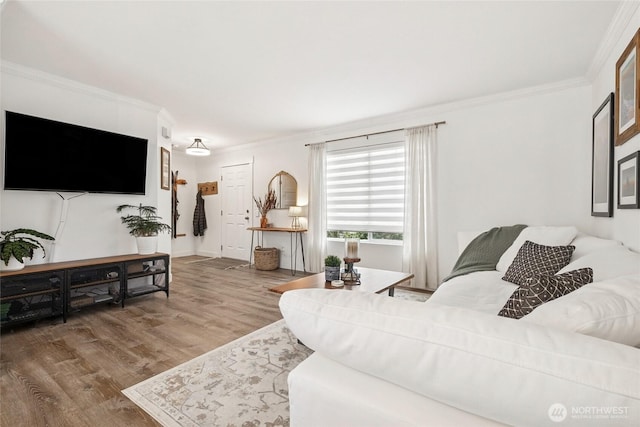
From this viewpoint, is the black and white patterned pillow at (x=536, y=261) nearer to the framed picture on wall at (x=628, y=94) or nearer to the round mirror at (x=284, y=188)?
the framed picture on wall at (x=628, y=94)

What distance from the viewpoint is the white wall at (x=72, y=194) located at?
117 inches

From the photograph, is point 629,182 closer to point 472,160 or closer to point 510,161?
point 510,161

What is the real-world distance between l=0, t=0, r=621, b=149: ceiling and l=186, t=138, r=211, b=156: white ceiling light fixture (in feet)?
4.45

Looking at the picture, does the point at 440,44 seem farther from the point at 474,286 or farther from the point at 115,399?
the point at 115,399

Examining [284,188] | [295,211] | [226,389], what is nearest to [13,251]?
[226,389]

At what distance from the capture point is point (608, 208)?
8.16ft

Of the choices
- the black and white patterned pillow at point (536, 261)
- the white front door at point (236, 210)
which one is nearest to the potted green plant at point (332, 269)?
the black and white patterned pillow at point (536, 261)

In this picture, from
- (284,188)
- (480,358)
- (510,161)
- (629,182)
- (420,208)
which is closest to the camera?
(480,358)

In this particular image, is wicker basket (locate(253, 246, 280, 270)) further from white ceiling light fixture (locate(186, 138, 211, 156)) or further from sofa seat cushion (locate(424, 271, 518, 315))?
sofa seat cushion (locate(424, 271, 518, 315))

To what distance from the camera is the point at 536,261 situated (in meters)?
2.35

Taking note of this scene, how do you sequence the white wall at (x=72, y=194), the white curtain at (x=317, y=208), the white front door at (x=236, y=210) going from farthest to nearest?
the white front door at (x=236, y=210) → the white curtain at (x=317, y=208) → the white wall at (x=72, y=194)

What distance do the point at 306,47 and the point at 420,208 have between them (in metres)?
2.56

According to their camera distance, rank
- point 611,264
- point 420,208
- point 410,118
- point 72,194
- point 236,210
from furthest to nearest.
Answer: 1. point 236,210
2. point 410,118
3. point 420,208
4. point 72,194
5. point 611,264

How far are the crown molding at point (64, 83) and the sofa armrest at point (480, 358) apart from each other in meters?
4.01
